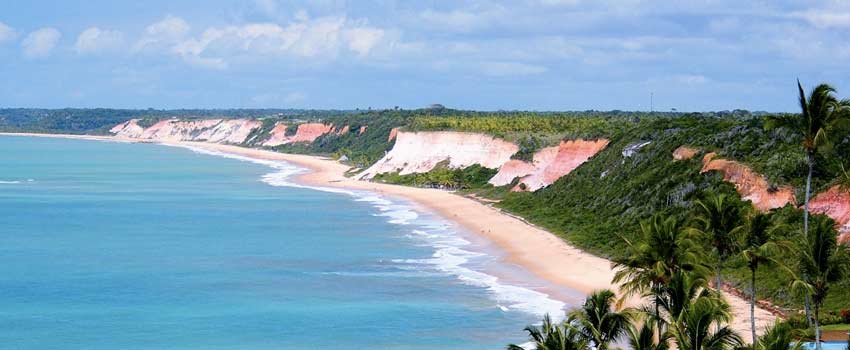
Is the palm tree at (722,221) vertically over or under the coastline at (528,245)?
over

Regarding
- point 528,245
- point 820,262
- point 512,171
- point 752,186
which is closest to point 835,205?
point 752,186

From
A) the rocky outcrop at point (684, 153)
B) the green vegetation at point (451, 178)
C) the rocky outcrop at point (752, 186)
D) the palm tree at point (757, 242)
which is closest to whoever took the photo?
the palm tree at point (757, 242)

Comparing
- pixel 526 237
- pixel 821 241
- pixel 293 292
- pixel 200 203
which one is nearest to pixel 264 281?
pixel 293 292

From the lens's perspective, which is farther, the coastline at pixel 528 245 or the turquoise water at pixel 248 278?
the coastline at pixel 528 245

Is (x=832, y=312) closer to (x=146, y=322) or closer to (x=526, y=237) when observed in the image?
(x=146, y=322)

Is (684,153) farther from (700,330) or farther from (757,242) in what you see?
(700,330)

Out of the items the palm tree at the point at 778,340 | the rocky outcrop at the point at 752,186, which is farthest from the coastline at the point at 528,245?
the palm tree at the point at 778,340

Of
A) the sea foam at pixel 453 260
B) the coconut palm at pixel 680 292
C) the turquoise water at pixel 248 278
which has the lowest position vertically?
the turquoise water at pixel 248 278

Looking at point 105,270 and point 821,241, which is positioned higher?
point 821,241

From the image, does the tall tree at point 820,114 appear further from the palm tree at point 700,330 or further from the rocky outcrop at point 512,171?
the rocky outcrop at point 512,171
